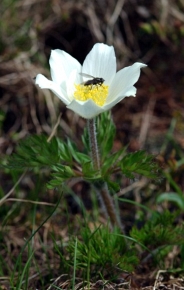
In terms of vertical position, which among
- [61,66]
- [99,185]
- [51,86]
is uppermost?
[61,66]

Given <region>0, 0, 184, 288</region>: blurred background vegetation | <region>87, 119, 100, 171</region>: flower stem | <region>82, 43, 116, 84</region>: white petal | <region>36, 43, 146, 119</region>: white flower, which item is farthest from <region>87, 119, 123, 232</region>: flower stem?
<region>0, 0, 184, 288</region>: blurred background vegetation

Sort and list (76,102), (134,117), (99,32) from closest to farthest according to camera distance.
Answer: (76,102) → (134,117) → (99,32)

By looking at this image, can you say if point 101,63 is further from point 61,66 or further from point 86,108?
point 86,108

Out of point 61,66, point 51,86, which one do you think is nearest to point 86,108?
point 51,86

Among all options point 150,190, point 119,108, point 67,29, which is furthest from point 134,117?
point 67,29

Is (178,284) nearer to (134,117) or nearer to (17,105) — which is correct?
(134,117)

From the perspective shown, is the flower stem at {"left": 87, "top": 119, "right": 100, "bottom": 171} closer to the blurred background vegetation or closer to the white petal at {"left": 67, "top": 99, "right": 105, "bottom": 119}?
the white petal at {"left": 67, "top": 99, "right": 105, "bottom": 119}
